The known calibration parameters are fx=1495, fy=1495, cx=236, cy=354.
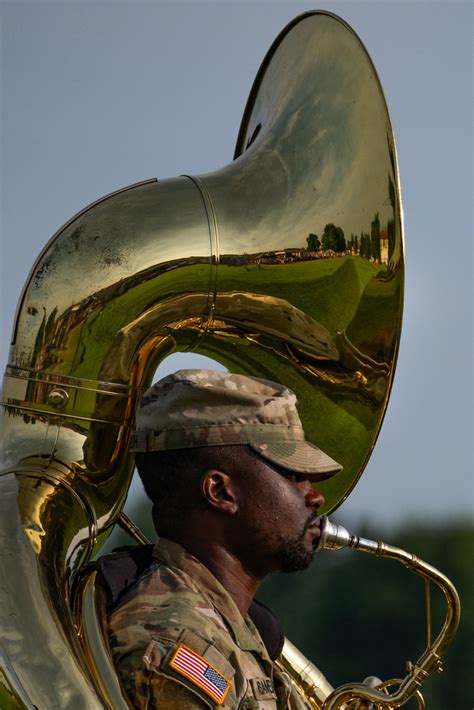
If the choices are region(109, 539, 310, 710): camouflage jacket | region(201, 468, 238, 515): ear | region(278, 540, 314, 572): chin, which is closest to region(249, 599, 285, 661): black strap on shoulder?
region(109, 539, 310, 710): camouflage jacket

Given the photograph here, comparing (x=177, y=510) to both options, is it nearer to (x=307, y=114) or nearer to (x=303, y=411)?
(x=303, y=411)

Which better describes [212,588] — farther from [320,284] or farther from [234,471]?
[320,284]

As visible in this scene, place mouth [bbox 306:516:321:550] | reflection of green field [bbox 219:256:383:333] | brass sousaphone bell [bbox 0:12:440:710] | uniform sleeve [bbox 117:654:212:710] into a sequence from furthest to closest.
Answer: reflection of green field [bbox 219:256:383:333]
mouth [bbox 306:516:321:550]
brass sousaphone bell [bbox 0:12:440:710]
uniform sleeve [bbox 117:654:212:710]

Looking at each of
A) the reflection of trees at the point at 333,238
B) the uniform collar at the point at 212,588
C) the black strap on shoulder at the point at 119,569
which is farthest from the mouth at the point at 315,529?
the reflection of trees at the point at 333,238

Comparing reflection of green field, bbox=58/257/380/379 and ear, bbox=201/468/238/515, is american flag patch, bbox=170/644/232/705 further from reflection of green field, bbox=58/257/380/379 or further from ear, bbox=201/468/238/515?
reflection of green field, bbox=58/257/380/379

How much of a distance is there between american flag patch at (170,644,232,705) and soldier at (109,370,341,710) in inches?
5.8

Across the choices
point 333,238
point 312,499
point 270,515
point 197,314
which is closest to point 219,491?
point 270,515

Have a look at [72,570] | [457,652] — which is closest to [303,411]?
[72,570]

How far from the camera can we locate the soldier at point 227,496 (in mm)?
3639

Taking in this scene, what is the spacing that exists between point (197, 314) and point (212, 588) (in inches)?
31.3

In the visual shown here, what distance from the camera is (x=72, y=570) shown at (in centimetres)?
369

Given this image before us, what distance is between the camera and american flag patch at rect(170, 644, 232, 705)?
A: 3369 mm

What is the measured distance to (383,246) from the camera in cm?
429

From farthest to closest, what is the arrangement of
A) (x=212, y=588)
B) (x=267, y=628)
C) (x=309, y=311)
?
1. (x=309, y=311)
2. (x=267, y=628)
3. (x=212, y=588)
